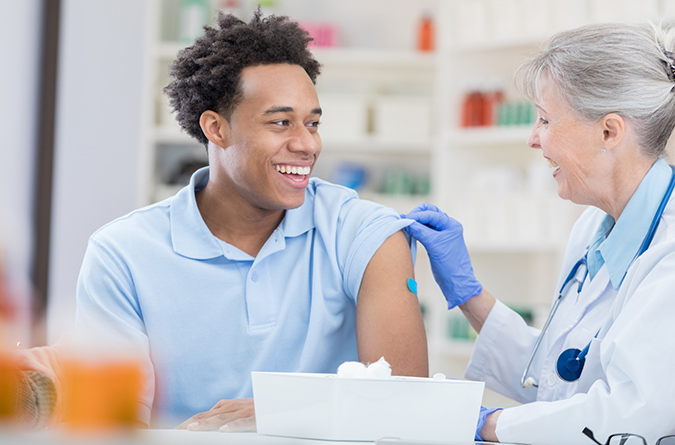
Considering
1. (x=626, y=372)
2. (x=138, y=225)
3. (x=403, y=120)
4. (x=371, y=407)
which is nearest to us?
(x=371, y=407)

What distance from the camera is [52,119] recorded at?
11.8ft

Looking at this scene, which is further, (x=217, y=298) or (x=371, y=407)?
(x=217, y=298)

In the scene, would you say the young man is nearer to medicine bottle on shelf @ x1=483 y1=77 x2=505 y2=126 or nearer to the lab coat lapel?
the lab coat lapel

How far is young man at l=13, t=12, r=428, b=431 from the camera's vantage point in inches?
51.7

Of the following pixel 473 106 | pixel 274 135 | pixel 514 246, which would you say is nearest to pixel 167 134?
pixel 473 106

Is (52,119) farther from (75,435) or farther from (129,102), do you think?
(75,435)

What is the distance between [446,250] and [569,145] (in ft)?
1.13

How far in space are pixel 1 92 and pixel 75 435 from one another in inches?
127

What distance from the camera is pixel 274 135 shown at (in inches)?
55.8

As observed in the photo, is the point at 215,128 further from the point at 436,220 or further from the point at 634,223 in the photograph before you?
the point at 634,223

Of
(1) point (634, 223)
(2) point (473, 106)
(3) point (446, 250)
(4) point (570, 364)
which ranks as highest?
(2) point (473, 106)

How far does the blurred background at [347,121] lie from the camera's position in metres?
3.22

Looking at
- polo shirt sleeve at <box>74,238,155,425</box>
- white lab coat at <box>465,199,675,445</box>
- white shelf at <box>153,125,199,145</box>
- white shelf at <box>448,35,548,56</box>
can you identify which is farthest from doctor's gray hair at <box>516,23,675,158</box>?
white shelf at <box>153,125,199,145</box>

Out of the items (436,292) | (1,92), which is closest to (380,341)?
(436,292)
